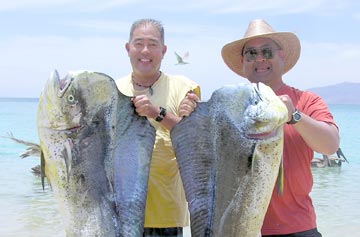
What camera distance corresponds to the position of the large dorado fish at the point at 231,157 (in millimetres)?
3258

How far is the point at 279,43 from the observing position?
4.16 m

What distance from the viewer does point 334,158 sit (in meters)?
19.7

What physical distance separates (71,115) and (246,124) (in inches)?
39.9

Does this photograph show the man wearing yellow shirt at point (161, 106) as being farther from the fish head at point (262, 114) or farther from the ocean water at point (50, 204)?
the ocean water at point (50, 204)

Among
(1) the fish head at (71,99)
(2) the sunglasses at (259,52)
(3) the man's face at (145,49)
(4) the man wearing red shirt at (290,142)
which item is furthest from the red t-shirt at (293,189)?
(1) the fish head at (71,99)

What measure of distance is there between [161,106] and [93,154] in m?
0.95

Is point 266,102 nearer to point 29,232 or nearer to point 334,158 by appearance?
point 29,232

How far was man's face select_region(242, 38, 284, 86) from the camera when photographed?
13.0ft

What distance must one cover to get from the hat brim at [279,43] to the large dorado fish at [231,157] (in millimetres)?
909

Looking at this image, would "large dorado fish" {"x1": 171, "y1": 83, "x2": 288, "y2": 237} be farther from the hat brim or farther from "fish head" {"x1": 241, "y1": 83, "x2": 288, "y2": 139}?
the hat brim

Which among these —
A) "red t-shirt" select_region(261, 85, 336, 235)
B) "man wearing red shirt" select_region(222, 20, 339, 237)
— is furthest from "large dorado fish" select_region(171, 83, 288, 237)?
"red t-shirt" select_region(261, 85, 336, 235)

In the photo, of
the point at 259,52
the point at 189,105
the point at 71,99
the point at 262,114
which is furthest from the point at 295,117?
the point at 71,99

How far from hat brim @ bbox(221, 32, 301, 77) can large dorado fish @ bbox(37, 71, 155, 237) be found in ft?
4.01

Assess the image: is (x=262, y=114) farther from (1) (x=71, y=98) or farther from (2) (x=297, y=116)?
(1) (x=71, y=98)
